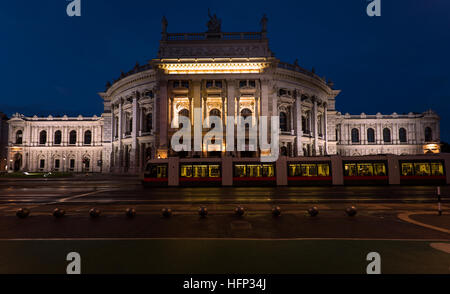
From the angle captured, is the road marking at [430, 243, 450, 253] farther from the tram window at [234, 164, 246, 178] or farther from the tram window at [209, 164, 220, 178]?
the tram window at [209, 164, 220, 178]

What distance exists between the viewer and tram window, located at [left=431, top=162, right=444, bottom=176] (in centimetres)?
2372

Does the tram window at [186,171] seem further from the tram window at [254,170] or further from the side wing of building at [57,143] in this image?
the side wing of building at [57,143]

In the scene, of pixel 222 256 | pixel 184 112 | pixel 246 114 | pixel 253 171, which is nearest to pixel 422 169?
pixel 253 171

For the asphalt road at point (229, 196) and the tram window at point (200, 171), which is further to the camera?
the tram window at point (200, 171)

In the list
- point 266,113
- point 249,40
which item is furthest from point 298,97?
point 249,40

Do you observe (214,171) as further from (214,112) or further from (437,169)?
(214,112)

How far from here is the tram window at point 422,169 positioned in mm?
23594

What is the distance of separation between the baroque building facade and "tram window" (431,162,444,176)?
70.0 feet

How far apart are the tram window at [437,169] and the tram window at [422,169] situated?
413 mm

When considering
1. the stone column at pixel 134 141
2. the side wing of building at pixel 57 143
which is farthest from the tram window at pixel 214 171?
the side wing of building at pixel 57 143

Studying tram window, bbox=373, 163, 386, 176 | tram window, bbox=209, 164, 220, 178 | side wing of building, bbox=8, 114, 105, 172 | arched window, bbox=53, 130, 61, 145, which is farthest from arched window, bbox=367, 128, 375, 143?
arched window, bbox=53, 130, 61, 145

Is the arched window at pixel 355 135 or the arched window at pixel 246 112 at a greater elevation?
the arched window at pixel 246 112

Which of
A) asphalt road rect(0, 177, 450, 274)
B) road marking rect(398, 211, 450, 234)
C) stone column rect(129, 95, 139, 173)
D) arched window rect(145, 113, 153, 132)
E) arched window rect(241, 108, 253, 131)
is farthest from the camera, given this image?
arched window rect(145, 113, 153, 132)
